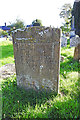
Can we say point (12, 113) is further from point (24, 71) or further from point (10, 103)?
point (24, 71)

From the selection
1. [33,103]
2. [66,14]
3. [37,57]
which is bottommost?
[33,103]

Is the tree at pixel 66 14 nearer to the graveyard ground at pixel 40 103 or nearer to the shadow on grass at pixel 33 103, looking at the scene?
the graveyard ground at pixel 40 103

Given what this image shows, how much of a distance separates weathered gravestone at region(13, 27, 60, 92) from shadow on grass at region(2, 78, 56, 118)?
15cm

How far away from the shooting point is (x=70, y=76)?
3260 mm

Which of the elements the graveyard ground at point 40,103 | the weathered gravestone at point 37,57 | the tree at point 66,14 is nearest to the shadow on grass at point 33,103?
the graveyard ground at point 40,103

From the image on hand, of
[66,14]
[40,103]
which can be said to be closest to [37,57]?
[40,103]

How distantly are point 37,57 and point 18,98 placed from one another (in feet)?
3.45

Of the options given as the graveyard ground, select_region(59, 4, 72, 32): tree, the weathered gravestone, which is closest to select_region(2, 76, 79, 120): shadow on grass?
the graveyard ground

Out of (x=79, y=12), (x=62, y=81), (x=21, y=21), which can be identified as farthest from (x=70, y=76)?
(x=21, y=21)

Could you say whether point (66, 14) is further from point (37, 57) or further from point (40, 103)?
point (40, 103)

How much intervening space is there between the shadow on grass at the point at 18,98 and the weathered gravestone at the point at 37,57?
153mm

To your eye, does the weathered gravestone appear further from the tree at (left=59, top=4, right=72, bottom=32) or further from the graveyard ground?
the tree at (left=59, top=4, right=72, bottom=32)

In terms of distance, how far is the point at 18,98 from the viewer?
235 cm

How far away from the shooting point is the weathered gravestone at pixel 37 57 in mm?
2254
